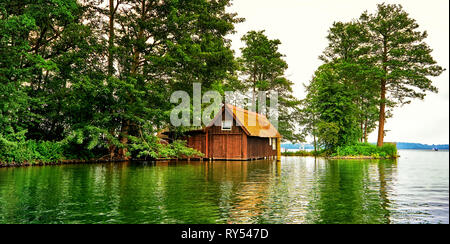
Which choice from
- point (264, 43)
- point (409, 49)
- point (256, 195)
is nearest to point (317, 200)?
point (256, 195)

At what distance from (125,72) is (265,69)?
89.0ft

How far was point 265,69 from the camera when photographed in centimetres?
5262

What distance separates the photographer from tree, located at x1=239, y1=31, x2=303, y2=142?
51656 millimetres

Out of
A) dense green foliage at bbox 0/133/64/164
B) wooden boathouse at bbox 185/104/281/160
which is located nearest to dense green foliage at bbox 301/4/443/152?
wooden boathouse at bbox 185/104/281/160

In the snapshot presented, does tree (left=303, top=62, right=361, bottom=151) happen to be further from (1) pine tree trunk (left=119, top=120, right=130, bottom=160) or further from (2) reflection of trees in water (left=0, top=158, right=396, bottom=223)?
(2) reflection of trees in water (left=0, top=158, right=396, bottom=223)

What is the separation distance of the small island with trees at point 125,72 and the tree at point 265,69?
10907 mm

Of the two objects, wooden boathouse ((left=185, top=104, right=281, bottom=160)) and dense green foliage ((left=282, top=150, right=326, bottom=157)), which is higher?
wooden boathouse ((left=185, top=104, right=281, bottom=160))

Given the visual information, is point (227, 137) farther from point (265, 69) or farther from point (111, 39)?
point (265, 69)

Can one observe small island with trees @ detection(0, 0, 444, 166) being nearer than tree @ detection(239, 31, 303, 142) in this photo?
Yes

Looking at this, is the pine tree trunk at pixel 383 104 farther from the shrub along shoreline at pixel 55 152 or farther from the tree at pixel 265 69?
the shrub along shoreline at pixel 55 152

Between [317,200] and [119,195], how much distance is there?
19.5 feet

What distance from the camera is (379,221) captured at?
23.1 ft

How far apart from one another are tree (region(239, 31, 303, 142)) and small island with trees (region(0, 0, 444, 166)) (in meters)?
10.9
